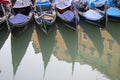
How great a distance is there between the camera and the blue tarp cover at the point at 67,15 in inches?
208

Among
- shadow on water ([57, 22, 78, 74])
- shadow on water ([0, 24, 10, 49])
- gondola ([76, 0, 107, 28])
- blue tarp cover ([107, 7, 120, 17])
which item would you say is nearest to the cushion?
gondola ([76, 0, 107, 28])

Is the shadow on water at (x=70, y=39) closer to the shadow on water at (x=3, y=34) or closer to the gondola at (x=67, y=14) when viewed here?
the gondola at (x=67, y=14)

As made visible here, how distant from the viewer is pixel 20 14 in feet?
17.5

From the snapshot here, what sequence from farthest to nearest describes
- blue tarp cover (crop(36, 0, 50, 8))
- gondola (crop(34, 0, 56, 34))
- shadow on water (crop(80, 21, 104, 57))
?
1. blue tarp cover (crop(36, 0, 50, 8))
2. gondola (crop(34, 0, 56, 34))
3. shadow on water (crop(80, 21, 104, 57))

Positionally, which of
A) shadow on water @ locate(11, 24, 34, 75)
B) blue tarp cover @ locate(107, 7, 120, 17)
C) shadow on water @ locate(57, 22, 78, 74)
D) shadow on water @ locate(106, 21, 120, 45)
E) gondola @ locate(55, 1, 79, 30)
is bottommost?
shadow on water @ locate(106, 21, 120, 45)

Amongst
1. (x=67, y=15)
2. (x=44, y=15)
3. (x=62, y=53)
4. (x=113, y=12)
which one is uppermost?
(x=44, y=15)

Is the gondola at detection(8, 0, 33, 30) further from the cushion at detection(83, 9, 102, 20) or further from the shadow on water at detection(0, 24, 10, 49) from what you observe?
the cushion at detection(83, 9, 102, 20)

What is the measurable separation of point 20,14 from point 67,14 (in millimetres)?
1040

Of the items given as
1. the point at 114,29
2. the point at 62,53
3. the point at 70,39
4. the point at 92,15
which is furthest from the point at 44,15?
the point at 114,29

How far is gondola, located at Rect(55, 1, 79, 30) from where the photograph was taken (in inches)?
205

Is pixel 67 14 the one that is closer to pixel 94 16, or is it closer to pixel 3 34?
pixel 94 16

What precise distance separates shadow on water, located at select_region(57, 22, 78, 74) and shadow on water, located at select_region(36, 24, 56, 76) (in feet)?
0.67

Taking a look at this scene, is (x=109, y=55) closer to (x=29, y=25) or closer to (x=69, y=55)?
(x=69, y=55)

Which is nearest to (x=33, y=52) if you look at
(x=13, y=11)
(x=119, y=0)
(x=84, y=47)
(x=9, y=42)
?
(x=9, y=42)
